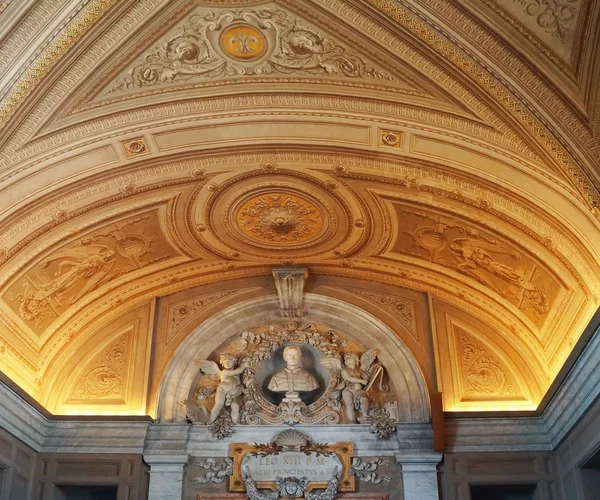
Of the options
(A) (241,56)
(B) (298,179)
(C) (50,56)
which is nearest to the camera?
(C) (50,56)

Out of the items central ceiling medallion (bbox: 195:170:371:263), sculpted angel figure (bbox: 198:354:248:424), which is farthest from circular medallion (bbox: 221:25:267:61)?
sculpted angel figure (bbox: 198:354:248:424)

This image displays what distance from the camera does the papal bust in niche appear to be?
38.2 feet

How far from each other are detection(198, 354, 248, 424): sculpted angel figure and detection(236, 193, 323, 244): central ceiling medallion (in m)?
1.83

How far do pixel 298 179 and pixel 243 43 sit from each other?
84.6 inches

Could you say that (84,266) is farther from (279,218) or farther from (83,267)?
(279,218)

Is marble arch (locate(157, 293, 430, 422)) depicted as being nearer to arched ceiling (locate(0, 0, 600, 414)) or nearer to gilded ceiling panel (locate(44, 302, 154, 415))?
arched ceiling (locate(0, 0, 600, 414))

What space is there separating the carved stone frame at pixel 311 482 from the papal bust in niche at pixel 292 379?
2.75 ft

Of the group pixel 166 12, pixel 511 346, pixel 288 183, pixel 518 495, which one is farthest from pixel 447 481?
pixel 166 12

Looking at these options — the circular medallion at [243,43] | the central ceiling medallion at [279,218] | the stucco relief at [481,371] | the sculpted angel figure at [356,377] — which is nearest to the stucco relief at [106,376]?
the central ceiling medallion at [279,218]

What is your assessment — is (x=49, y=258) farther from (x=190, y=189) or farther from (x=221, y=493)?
(x=221, y=493)

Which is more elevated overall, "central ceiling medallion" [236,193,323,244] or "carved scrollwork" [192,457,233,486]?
"central ceiling medallion" [236,193,323,244]

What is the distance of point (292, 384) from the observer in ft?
38.3

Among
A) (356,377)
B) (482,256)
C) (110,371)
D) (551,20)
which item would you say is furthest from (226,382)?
(551,20)

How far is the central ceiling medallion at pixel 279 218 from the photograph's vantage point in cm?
1075
